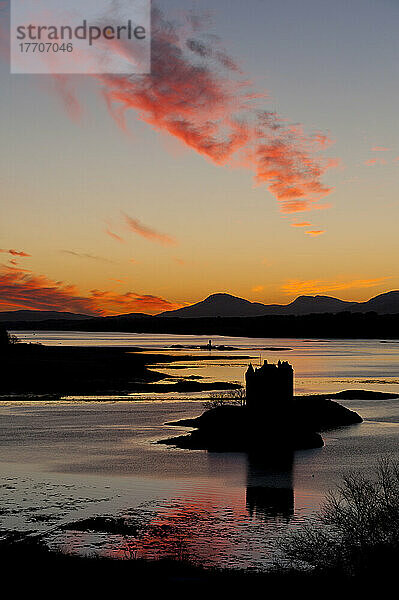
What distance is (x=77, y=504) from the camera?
99.7ft

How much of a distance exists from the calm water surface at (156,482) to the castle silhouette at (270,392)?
3.87m

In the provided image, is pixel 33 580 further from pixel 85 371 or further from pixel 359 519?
pixel 85 371

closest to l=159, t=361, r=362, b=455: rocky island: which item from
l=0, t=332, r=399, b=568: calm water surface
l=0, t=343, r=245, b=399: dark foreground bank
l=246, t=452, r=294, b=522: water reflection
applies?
l=0, t=332, r=399, b=568: calm water surface

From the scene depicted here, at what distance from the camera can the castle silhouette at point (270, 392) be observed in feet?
166

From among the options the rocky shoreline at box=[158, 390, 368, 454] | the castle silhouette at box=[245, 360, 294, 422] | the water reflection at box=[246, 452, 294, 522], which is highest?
the castle silhouette at box=[245, 360, 294, 422]

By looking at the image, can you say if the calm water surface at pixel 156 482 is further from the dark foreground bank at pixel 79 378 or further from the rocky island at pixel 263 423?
the dark foreground bank at pixel 79 378

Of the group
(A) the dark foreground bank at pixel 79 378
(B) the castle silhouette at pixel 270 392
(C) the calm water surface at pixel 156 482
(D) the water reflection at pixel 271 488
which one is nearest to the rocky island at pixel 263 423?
(B) the castle silhouette at pixel 270 392

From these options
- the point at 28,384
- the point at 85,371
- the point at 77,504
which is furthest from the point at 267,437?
the point at 85,371

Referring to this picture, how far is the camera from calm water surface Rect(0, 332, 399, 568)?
25344 millimetres

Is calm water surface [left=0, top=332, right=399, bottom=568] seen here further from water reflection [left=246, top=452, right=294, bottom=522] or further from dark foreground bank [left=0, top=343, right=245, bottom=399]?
dark foreground bank [left=0, top=343, right=245, bottom=399]

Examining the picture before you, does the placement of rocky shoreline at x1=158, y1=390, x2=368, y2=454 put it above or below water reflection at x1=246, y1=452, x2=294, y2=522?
above

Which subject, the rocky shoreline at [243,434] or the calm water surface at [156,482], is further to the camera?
the rocky shoreline at [243,434]

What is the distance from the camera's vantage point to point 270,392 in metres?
51.6

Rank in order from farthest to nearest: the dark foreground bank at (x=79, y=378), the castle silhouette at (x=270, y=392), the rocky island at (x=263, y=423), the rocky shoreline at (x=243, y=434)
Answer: the dark foreground bank at (x=79, y=378)
the castle silhouette at (x=270, y=392)
the rocky island at (x=263, y=423)
the rocky shoreline at (x=243, y=434)
